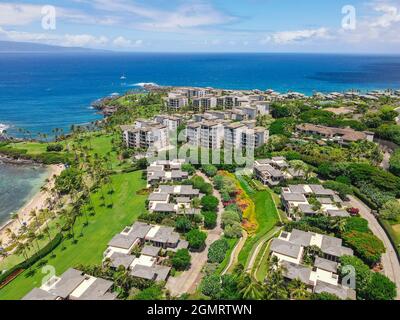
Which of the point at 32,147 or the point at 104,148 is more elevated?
the point at 104,148

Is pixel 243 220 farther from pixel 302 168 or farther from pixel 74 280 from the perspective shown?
pixel 74 280

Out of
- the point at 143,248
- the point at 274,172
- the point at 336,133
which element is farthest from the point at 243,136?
the point at 143,248

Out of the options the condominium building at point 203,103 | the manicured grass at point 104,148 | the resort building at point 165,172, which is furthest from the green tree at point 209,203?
the condominium building at point 203,103

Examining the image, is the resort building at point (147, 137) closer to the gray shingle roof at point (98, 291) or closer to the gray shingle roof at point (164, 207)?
the gray shingle roof at point (164, 207)

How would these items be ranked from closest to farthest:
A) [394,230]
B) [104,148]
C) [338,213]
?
[394,230] → [338,213] → [104,148]

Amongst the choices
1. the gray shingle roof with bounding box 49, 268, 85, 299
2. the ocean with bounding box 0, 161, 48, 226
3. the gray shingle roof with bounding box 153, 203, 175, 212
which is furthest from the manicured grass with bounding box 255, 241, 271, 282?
the ocean with bounding box 0, 161, 48, 226

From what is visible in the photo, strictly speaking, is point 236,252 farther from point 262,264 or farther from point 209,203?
point 209,203

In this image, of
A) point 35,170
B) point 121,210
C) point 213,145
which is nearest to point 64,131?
point 35,170
